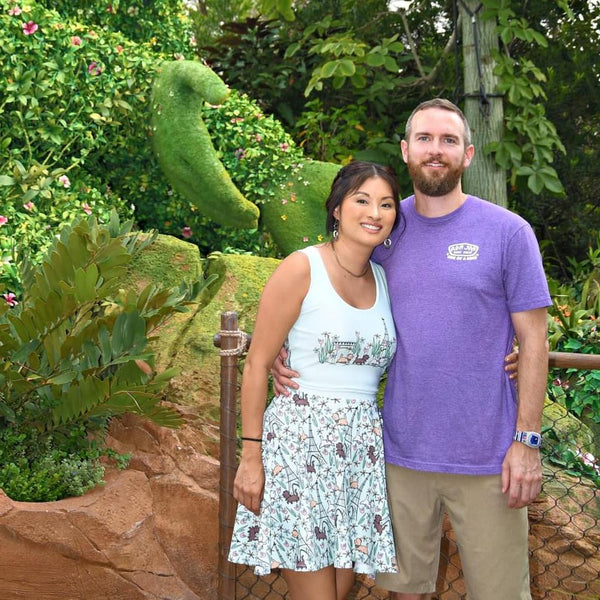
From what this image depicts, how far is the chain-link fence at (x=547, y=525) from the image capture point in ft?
10.6

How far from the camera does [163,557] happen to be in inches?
138

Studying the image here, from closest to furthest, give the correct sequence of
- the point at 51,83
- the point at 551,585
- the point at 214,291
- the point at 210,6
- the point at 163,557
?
the point at 163,557, the point at 551,585, the point at 214,291, the point at 51,83, the point at 210,6

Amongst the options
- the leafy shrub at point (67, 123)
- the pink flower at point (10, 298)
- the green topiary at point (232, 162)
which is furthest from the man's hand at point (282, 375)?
the green topiary at point (232, 162)

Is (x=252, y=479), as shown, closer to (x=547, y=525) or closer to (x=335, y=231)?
(x=335, y=231)

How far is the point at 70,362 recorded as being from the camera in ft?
11.3

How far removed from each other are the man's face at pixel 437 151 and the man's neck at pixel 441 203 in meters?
0.02

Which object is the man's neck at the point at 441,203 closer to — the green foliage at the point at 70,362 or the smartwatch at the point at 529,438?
the smartwatch at the point at 529,438

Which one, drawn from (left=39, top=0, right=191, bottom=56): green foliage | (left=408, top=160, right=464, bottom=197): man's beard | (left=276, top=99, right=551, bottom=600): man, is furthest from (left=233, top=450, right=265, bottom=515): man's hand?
(left=39, top=0, right=191, bottom=56): green foliage

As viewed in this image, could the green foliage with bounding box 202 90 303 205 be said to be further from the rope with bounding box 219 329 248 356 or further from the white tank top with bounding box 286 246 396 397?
the white tank top with bounding box 286 246 396 397

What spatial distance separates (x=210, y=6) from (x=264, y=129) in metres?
5.88

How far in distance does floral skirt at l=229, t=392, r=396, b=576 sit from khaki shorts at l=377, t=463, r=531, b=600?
0.08 meters

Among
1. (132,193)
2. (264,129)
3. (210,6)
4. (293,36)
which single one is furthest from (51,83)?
(210,6)

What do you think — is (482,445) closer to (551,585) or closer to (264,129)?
(551,585)

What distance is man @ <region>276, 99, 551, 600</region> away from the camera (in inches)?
101
